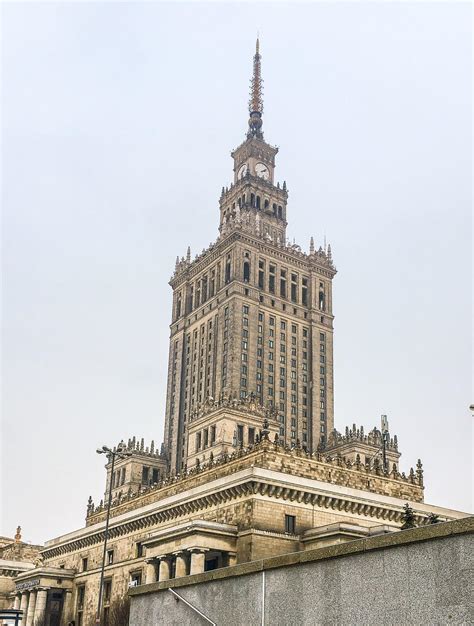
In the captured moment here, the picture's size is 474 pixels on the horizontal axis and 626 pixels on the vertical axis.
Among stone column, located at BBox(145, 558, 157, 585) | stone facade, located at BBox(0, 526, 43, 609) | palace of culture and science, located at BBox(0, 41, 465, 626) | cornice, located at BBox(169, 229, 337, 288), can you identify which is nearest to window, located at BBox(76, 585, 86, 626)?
palace of culture and science, located at BBox(0, 41, 465, 626)

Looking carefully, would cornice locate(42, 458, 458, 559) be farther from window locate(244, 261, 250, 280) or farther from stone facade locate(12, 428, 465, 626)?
window locate(244, 261, 250, 280)

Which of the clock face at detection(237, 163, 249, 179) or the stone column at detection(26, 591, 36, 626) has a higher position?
the clock face at detection(237, 163, 249, 179)

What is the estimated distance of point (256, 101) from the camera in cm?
14950

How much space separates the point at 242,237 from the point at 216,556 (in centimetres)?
7802

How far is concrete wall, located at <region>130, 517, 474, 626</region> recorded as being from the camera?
13.6 m

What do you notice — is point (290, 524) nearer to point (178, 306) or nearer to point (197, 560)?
point (197, 560)

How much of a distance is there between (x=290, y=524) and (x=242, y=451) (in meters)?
7.39

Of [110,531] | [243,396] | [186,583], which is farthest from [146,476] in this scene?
[186,583]

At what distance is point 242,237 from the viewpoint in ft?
399

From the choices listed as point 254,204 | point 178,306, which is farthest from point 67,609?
point 254,204

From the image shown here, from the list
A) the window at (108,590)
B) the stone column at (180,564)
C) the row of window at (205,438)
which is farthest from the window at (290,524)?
the row of window at (205,438)

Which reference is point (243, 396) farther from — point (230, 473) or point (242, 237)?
point (230, 473)

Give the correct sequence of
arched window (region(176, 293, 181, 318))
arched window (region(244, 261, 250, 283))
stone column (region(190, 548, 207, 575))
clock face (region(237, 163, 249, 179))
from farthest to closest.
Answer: clock face (region(237, 163, 249, 179))
arched window (region(176, 293, 181, 318))
arched window (region(244, 261, 250, 283))
stone column (region(190, 548, 207, 575))

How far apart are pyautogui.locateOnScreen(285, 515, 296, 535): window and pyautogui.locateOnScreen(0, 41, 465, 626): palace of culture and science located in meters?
0.07
